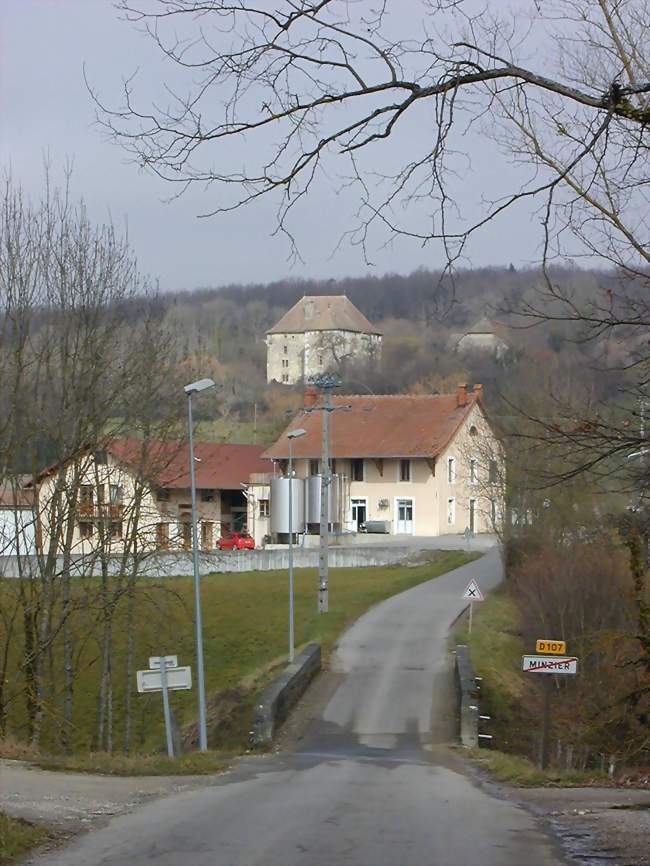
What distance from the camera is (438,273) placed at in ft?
23.8

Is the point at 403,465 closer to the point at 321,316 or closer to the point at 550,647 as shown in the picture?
the point at 550,647

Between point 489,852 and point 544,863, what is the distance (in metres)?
0.66

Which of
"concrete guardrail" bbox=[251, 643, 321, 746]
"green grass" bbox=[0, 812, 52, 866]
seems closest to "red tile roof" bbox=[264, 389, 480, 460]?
"concrete guardrail" bbox=[251, 643, 321, 746]

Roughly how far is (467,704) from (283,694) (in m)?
4.27

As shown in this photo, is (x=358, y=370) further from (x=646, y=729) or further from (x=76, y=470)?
(x=646, y=729)

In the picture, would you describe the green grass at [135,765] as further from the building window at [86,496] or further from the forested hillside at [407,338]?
the building window at [86,496]

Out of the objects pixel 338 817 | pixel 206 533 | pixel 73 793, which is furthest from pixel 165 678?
pixel 206 533

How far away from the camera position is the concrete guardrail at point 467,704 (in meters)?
26.0

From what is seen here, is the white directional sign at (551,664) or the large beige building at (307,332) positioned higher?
the large beige building at (307,332)

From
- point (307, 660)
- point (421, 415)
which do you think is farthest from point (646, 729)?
point (421, 415)

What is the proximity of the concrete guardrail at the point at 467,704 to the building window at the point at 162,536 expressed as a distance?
8454mm

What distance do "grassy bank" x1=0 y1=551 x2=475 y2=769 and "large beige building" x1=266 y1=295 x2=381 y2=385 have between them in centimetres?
7908

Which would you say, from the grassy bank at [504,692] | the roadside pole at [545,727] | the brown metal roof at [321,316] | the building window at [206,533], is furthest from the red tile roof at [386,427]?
the brown metal roof at [321,316]

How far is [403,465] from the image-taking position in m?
75.4
